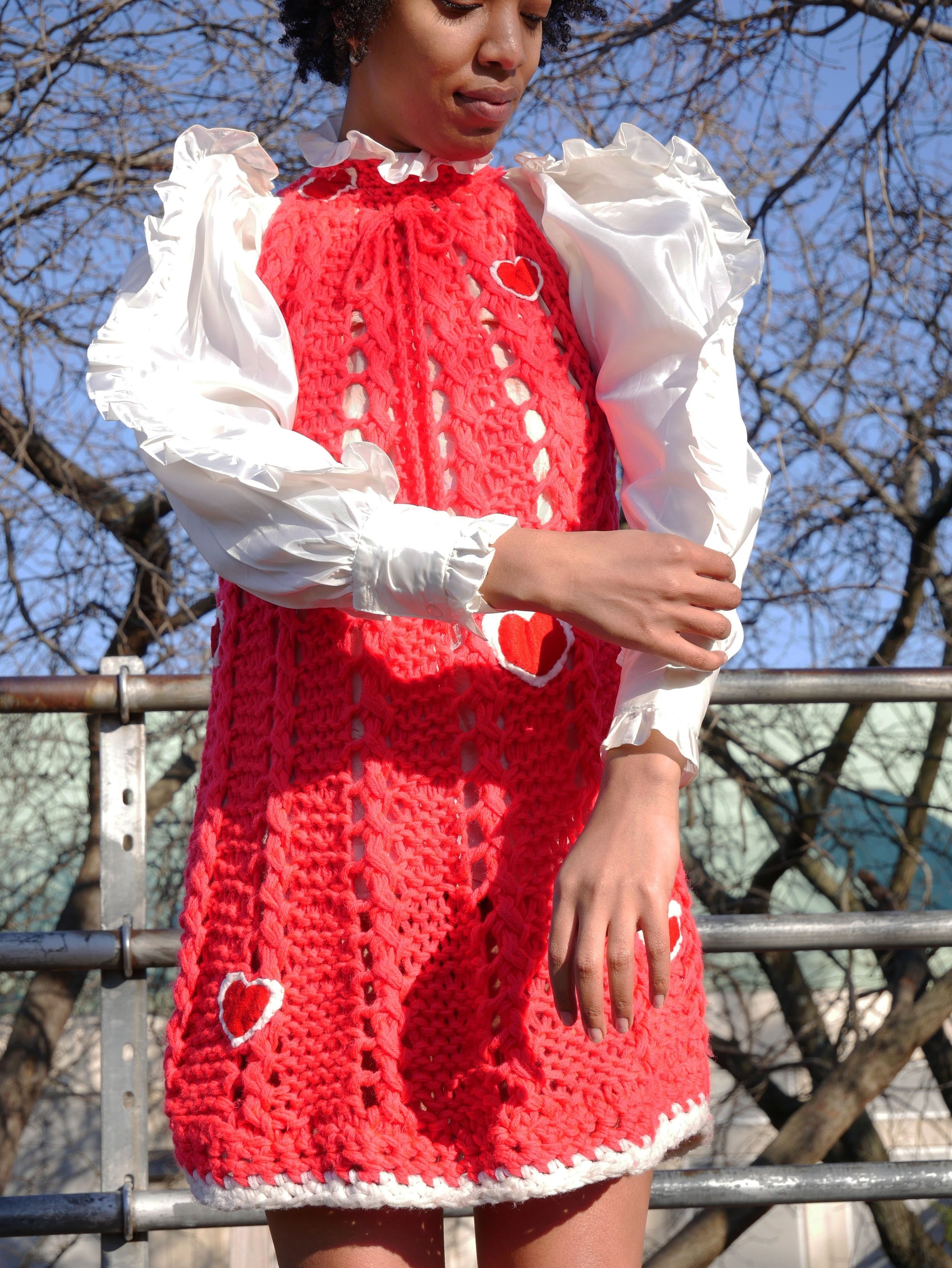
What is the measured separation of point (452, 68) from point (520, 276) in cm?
19

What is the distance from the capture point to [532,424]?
3.83 ft

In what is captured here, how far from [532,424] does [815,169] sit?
307 cm

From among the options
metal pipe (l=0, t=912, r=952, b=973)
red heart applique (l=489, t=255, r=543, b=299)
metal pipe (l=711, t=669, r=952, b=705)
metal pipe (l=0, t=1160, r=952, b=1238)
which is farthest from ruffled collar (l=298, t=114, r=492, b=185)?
metal pipe (l=0, t=1160, r=952, b=1238)

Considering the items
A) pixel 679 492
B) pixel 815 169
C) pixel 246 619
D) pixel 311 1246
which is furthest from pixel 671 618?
pixel 815 169

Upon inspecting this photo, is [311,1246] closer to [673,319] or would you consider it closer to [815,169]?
[673,319]

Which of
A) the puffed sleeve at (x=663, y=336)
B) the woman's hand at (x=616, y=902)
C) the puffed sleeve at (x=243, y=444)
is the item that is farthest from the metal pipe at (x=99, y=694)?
the woman's hand at (x=616, y=902)

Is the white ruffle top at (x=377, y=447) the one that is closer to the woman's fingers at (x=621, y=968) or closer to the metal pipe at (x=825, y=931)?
the woman's fingers at (x=621, y=968)

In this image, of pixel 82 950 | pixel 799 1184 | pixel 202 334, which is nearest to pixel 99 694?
pixel 82 950

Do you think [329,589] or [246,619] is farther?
[246,619]

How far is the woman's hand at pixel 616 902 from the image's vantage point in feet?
3.08

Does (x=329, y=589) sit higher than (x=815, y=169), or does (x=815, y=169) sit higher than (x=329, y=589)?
(x=815, y=169)

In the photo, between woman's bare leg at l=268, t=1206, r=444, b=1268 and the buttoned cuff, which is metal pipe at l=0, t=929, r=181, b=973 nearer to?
woman's bare leg at l=268, t=1206, r=444, b=1268

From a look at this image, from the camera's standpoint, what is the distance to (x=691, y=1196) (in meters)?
1.72

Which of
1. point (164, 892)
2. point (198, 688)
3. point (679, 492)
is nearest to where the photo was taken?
point (679, 492)
